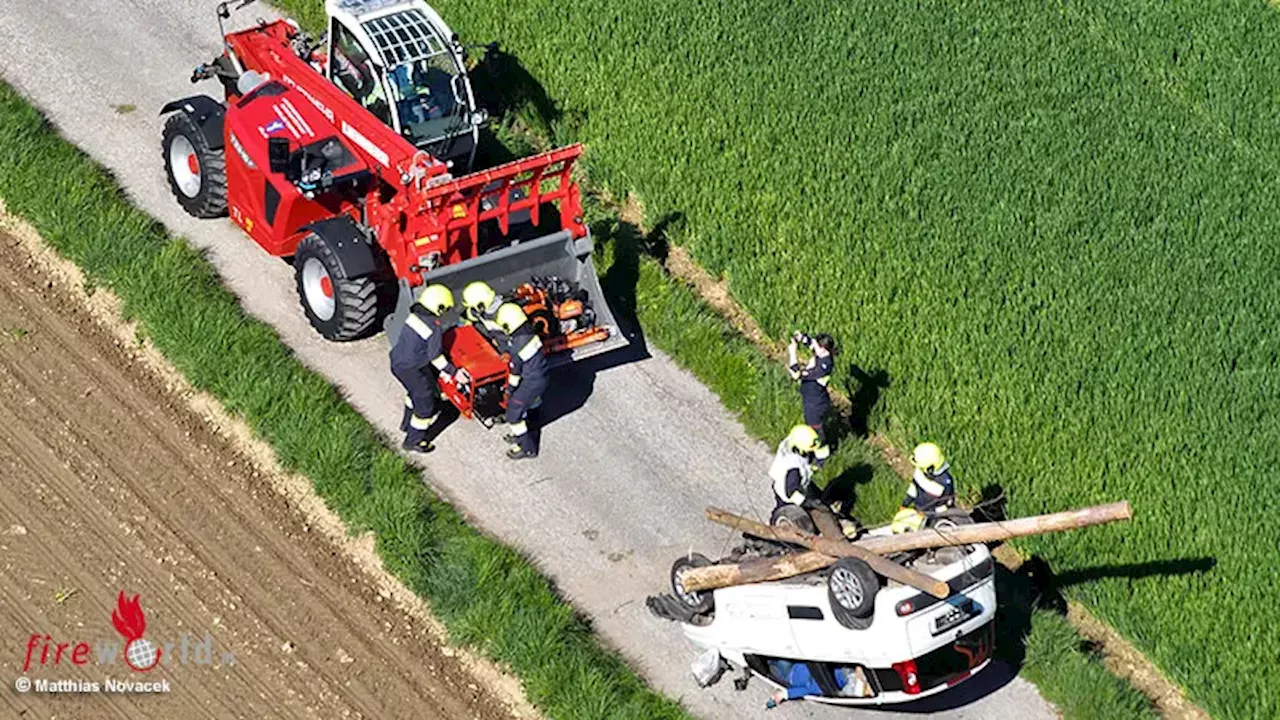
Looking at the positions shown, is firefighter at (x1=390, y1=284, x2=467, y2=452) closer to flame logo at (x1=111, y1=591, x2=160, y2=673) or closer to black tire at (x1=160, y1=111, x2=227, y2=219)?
flame logo at (x1=111, y1=591, x2=160, y2=673)

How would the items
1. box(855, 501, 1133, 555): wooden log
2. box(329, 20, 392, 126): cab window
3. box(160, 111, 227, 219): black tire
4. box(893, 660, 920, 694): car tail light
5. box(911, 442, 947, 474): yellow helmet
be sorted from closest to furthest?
box(855, 501, 1133, 555): wooden log < box(893, 660, 920, 694): car tail light < box(911, 442, 947, 474): yellow helmet < box(329, 20, 392, 126): cab window < box(160, 111, 227, 219): black tire

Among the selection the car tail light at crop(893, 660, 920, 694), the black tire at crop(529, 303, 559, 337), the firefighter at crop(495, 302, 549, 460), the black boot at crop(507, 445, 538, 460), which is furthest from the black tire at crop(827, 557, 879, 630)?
the black tire at crop(529, 303, 559, 337)

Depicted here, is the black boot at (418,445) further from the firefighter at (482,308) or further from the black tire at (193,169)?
the black tire at (193,169)

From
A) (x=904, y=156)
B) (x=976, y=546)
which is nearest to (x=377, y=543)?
(x=976, y=546)

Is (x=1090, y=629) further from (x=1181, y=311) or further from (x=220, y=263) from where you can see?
(x=220, y=263)

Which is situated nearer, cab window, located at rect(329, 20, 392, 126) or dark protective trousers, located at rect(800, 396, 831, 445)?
dark protective trousers, located at rect(800, 396, 831, 445)

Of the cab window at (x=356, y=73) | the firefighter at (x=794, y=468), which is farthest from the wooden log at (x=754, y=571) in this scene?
the cab window at (x=356, y=73)
